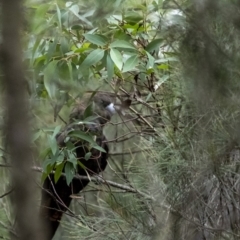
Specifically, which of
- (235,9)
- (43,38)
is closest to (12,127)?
(235,9)

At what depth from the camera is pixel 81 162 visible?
2.02 meters

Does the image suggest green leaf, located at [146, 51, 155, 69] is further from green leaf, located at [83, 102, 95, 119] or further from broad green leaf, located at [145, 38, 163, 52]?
green leaf, located at [83, 102, 95, 119]

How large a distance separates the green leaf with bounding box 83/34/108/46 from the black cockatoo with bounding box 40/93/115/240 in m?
0.41

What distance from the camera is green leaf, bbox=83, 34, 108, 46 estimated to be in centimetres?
146

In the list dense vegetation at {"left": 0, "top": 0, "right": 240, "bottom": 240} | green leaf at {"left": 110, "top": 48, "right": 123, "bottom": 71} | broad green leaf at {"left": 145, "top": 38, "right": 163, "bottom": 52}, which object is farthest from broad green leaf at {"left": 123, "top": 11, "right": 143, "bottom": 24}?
green leaf at {"left": 110, "top": 48, "right": 123, "bottom": 71}

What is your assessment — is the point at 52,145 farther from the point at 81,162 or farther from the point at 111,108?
the point at 111,108

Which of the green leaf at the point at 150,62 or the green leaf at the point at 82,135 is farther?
the green leaf at the point at 82,135

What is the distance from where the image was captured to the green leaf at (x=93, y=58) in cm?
Result: 144

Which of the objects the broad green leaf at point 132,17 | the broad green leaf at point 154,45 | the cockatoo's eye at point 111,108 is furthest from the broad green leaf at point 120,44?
the cockatoo's eye at point 111,108

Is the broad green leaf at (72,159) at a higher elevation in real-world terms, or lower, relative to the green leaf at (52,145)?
lower

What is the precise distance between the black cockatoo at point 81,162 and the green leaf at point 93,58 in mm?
423

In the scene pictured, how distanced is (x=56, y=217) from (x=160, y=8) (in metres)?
0.94

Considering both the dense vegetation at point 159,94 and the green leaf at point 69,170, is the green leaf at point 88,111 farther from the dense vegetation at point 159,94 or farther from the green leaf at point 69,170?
the green leaf at point 69,170

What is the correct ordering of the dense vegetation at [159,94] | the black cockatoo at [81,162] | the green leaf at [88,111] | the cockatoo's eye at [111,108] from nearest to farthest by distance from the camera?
the dense vegetation at [159,94], the green leaf at [88,111], the black cockatoo at [81,162], the cockatoo's eye at [111,108]
